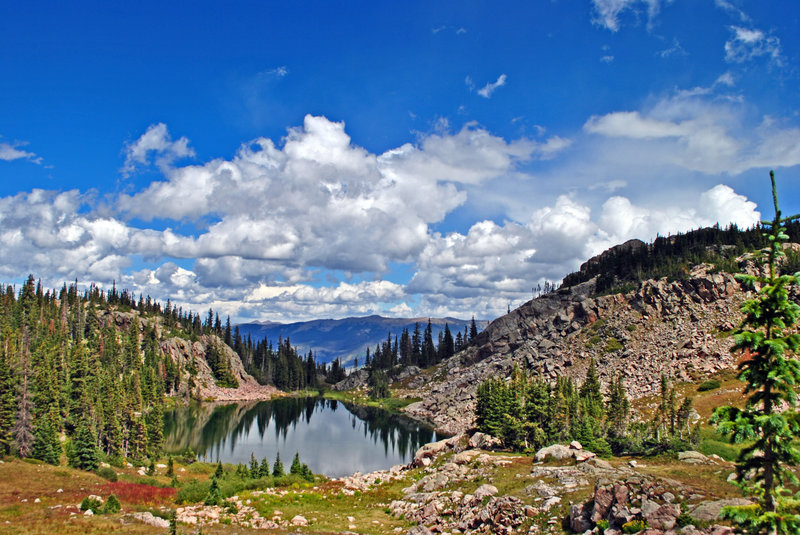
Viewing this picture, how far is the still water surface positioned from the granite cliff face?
17.3 m

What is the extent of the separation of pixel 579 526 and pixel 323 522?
22.1 meters

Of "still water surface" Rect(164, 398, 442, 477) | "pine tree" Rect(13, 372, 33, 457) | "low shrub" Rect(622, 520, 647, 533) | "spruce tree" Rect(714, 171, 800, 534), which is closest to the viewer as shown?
"spruce tree" Rect(714, 171, 800, 534)

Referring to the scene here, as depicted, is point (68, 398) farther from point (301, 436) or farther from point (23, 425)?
point (301, 436)

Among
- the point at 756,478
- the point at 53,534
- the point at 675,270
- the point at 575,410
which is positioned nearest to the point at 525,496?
the point at 756,478

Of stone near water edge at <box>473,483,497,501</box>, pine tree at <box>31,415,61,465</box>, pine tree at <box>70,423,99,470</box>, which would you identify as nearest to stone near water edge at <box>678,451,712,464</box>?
stone near water edge at <box>473,483,497,501</box>

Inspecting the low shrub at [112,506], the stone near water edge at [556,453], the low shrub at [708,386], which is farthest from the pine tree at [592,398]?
the low shrub at [112,506]

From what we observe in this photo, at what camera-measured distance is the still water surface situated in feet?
335

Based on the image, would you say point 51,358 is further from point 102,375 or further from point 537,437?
point 537,437

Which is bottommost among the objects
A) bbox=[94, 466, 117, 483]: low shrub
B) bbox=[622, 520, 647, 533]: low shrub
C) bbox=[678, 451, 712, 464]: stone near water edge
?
bbox=[94, 466, 117, 483]: low shrub

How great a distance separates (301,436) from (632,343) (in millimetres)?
102250

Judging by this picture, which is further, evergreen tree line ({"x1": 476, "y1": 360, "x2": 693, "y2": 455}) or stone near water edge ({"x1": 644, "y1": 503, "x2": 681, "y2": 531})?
evergreen tree line ({"x1": 476, "y1": 360, "x2": 693, "y2": 455})

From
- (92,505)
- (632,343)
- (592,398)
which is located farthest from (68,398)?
(632,343)

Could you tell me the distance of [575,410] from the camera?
8962 cm

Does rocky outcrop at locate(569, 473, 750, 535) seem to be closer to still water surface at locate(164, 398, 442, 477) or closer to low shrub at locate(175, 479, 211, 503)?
low shrub at locate(175, 479, 211, 503)
